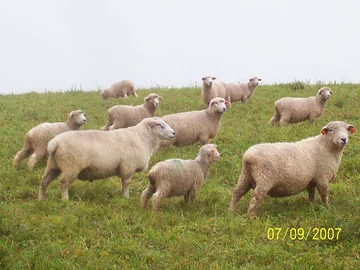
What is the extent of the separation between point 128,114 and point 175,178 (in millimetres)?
5254

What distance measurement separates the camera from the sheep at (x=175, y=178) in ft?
22.3

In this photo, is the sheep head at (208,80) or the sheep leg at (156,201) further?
the sheep head at (208,80)

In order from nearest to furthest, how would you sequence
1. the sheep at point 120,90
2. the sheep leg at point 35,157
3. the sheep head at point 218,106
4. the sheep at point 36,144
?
the sheep leg at point 35,157, the sheep at point 36,144, the sheep head at point 218,106, the sheep at point 120,90

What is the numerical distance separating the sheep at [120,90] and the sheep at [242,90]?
4.07 metres

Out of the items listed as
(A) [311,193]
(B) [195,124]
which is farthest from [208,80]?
(A) [311,193]

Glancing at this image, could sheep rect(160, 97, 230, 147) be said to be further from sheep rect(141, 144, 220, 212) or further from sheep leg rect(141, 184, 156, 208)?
sheep leg rect(141, 184, 156, 208)

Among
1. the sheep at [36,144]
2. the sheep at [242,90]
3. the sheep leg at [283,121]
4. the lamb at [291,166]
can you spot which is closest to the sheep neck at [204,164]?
the lamb at [291,166]

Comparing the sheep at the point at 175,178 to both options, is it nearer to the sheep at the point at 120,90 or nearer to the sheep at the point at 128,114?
the sheep at the point at 128,114

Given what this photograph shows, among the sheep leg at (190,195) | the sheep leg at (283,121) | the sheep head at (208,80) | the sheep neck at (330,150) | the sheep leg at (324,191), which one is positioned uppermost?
the sheep head at (208,80)

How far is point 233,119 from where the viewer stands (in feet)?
42.0

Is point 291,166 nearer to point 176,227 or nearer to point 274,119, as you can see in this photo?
point 176,227

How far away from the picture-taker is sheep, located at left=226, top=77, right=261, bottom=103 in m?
15.3
